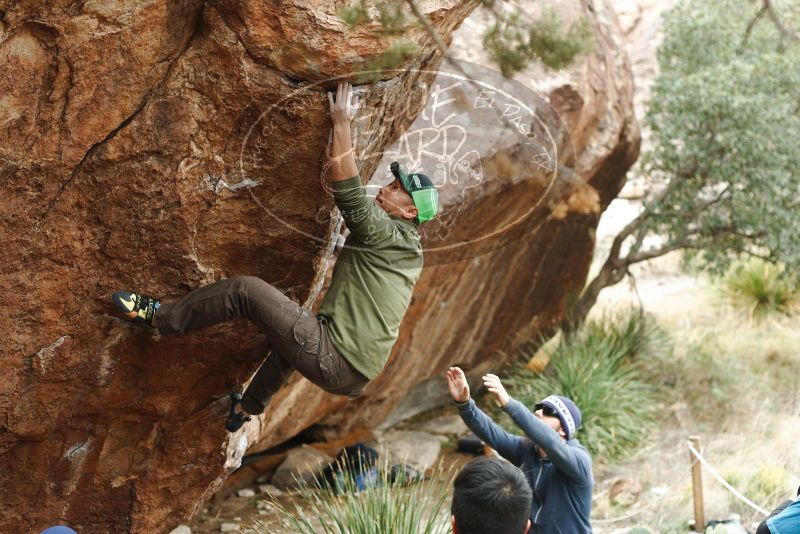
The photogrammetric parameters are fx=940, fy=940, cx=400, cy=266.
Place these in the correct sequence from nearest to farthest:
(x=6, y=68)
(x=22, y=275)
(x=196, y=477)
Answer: (x=6, y=68) → (x=22, y=275) → (x=196, y=477)

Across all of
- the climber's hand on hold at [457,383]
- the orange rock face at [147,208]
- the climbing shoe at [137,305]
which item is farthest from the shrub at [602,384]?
the climbing shoe at [137,305]

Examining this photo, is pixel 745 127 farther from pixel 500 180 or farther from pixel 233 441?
pixel 233 441

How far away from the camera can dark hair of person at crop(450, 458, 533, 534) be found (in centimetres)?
309

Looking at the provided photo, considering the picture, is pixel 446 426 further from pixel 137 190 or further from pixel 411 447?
pixel 137 190

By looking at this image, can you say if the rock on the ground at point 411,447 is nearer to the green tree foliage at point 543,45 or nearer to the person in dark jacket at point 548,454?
the person in dark jacket at point 548,454

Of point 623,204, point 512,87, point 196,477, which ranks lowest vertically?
point 623,204

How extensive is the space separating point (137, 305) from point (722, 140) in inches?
286

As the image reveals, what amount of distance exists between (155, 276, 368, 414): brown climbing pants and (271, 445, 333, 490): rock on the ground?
4.09 meters

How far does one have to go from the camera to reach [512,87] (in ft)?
21.5

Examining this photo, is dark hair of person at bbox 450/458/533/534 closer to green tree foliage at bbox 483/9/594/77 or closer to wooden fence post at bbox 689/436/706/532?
green tree foliage at bbox 483/9/594/77

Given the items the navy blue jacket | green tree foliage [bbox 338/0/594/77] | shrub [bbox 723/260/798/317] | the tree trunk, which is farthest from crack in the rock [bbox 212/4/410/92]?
shrub [bbox 723/260/798/317]

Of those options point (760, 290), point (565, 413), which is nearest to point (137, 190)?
point (565, 413)

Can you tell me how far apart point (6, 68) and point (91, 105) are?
407mm

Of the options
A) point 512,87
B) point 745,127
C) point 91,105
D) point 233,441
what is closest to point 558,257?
point 745,127
